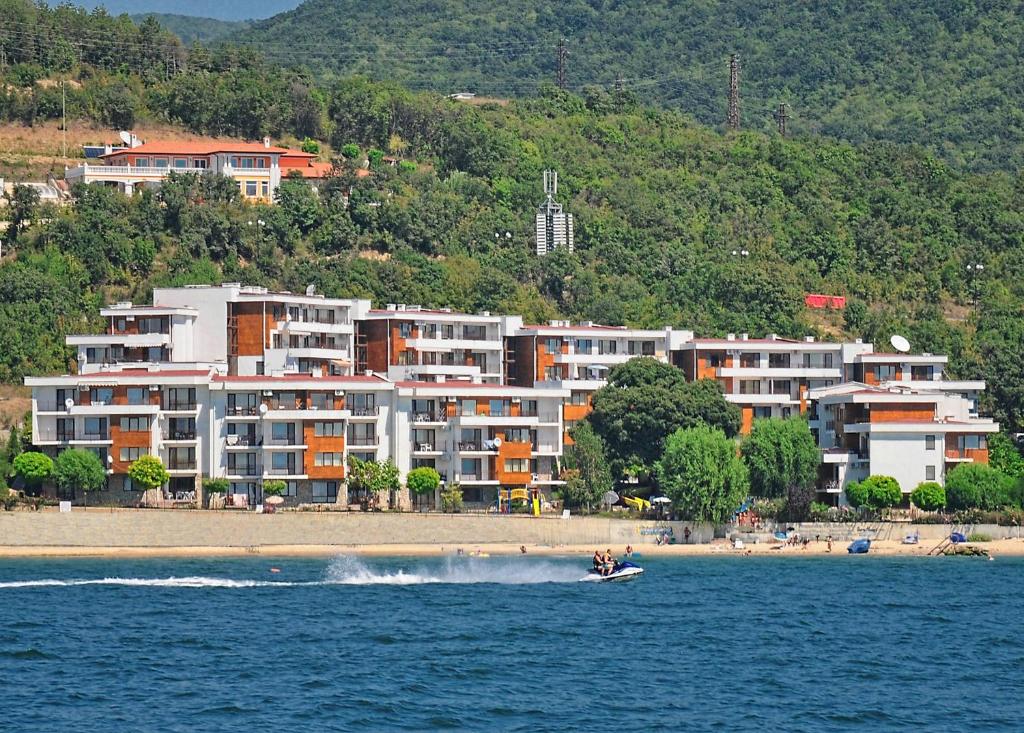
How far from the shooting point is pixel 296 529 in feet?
351

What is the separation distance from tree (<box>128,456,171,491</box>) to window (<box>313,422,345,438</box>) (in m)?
7.92

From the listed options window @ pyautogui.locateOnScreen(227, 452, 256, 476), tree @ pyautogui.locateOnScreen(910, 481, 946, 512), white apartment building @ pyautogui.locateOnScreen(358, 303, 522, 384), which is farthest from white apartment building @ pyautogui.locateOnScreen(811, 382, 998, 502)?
window @ pyautogui.locateOnScreen(227, 452, 256, 476)

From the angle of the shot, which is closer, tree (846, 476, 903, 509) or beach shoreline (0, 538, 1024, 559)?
beach shoreline (0, 538, 1024, 559)

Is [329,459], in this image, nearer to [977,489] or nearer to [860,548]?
[860,548]

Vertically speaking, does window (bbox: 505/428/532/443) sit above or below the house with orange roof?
below

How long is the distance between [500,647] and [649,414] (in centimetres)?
4740

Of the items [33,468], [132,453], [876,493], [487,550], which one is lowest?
[487,550]

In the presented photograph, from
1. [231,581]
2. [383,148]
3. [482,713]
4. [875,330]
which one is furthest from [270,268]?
[482,713]

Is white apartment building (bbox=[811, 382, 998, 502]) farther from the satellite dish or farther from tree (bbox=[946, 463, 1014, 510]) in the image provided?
the satellite dish

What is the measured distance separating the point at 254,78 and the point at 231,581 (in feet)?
281

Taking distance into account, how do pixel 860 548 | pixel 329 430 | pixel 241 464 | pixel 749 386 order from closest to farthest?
pixel 860 548
pixel 241 464
pixel 329 430
pixel 749 386

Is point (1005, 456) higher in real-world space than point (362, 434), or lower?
lower

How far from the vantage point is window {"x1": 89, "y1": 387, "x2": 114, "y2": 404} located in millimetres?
114750

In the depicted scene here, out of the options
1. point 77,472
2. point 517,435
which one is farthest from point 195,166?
point 77,472
